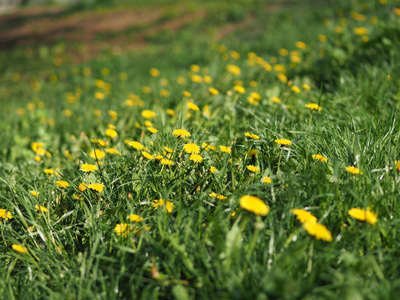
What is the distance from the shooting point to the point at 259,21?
846cm

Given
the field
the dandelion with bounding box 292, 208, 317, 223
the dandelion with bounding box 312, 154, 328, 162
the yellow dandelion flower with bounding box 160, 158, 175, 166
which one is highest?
the yellow dandelion flower with bounding box 160, 158, 175, 166

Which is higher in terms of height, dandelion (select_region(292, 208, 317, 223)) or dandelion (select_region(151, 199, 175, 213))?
dandelion (select_region(292, 208, 317, 223))

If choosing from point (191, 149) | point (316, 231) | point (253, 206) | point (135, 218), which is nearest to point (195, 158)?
point (191, 149)

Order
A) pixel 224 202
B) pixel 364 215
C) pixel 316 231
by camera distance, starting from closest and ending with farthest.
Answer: pixel 316 231, pixel 364 215, pixel 224 202

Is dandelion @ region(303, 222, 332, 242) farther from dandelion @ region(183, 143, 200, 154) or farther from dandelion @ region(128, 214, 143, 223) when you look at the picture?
dandelion @ region(183, 143, 200, 154)

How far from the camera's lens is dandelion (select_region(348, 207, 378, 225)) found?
3.54ft

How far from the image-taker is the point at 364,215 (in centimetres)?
111

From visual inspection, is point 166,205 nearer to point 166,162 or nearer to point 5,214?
point 166,162

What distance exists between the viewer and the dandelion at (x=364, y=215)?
108 cm

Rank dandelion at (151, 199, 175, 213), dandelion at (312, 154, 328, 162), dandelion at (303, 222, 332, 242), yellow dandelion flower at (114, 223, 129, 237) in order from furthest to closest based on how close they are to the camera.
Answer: dandelion at (312, 154, 328, 162) → dandelion at (151, 199, 175, 213) → yellow dandelion flower at (114, 223, 129, 237) → dandelion at (303, 222, 332, 242)

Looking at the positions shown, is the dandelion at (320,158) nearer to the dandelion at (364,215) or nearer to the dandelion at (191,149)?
the dandelion at (364,215)

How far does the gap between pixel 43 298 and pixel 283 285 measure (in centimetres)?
80

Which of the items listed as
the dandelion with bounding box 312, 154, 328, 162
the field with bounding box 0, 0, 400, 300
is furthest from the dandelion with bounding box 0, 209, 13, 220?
the dandelion with bounding box 312, 154, 328, 162

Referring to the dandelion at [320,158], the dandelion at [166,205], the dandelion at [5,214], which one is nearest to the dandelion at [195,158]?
the dandelion at [166,205]
